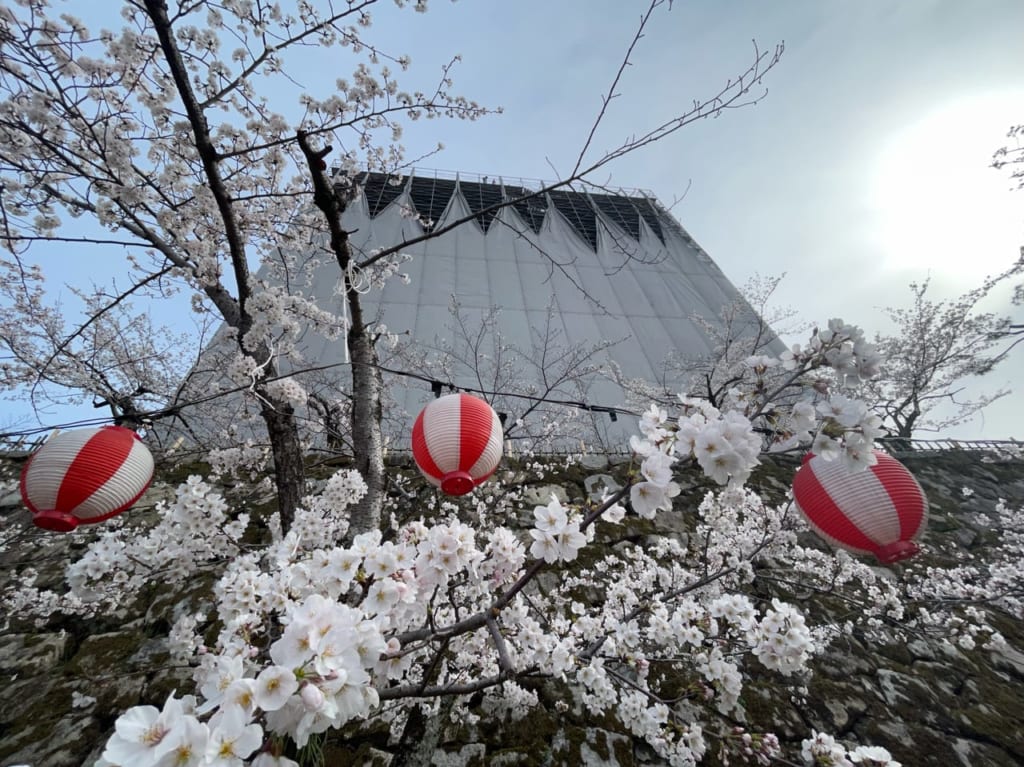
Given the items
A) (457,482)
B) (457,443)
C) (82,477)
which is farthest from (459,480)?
(82,477)

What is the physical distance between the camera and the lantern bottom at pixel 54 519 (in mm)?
2014

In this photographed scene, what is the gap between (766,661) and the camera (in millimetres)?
2303

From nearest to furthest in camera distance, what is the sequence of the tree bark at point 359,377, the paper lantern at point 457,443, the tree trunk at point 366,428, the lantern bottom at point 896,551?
the lantern bottom at point 896,551 → the paper lantern at point 457,443 → the tree bark at point 359,377 → the tree trunk at point 366,428

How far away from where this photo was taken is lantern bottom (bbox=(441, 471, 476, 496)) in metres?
2.09

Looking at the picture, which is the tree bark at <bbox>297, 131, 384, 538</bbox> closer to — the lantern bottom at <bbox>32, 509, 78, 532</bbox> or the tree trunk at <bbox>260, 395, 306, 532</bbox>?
the tree trunk at <bbox>260, 395, 306, 532</bbox>

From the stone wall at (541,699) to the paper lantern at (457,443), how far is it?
265 centimetres

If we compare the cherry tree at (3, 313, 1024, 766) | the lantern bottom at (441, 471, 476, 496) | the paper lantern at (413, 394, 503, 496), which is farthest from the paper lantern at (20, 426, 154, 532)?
the lantern bottom at (441, 471, 476, 496)

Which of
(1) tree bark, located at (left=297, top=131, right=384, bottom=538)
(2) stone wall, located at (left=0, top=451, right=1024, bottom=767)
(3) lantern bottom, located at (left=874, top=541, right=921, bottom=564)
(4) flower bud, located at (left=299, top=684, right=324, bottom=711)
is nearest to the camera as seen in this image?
(4) flower bud, located at (left=299, top=684, right=324, bottom=711)

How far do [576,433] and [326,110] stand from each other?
7.13m

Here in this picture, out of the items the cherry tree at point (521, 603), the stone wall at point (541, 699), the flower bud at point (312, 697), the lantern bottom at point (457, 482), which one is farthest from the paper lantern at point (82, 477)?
the flower bud at point (312, 697)

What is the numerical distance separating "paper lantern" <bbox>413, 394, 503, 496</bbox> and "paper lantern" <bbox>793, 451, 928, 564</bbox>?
1690mm

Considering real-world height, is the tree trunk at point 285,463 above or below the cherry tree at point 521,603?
above

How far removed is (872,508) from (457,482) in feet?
6.99

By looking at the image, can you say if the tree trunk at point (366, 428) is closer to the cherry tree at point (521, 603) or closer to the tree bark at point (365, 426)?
the tree bark at point (365, 426)
